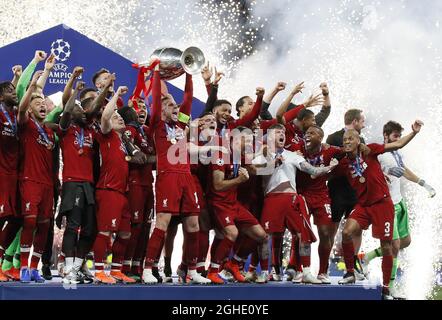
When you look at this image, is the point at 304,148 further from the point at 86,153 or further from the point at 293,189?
the point at 86,153

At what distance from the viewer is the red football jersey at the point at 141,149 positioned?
7164mm

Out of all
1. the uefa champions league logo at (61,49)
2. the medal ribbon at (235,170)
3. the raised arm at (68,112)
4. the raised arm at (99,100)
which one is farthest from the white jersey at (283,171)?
the uefa champions league logo at (61,49)

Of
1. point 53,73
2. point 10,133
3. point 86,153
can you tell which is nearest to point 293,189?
point 86,153

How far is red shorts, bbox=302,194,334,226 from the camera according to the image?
25.2 feet

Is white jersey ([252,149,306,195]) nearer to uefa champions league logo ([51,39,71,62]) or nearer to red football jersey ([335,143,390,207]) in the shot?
red football jersey ([335,143,390,207])

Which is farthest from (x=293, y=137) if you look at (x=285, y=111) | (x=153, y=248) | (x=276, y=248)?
(x=153, y=248)

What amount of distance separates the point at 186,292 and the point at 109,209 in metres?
1.00

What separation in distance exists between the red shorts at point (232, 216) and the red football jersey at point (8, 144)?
1.84 m

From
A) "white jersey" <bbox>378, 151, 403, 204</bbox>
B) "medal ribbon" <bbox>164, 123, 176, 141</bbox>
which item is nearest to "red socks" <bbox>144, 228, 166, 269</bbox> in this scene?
"medal ribbon" <bbox>164, 123, 176, 141</bbox>

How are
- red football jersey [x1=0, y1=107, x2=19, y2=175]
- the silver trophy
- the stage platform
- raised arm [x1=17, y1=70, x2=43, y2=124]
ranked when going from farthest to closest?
the silver trophy
red football jersey [x1=0, y1=107, x2=19, y2=175]
raised arm [x1=17, y1=70, x2=43, y2=124]
the stage platform

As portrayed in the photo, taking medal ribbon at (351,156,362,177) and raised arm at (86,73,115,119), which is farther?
medal ribbon at (351,156,362,177)

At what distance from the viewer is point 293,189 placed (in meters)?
7.61

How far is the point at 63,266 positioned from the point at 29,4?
31.6 feet

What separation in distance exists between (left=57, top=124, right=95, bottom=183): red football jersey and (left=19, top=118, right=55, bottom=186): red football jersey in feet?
0.52
